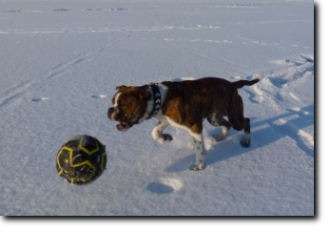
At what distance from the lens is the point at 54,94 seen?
4.99 meters

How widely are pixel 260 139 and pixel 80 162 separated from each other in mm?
2144

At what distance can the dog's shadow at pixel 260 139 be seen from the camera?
125 inches

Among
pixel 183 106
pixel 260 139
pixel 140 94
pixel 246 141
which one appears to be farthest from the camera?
pixel 260 139

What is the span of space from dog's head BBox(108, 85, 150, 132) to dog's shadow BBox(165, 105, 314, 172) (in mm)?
718

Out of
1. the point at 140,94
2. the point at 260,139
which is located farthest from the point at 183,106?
the point at 260,139

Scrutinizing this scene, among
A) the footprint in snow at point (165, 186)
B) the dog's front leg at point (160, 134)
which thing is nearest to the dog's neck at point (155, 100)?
the dog's front leg at point (160, 134)

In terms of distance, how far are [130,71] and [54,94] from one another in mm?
1857

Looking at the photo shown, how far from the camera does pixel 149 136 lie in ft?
12.0

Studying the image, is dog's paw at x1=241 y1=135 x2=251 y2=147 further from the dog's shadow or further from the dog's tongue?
the dog's tongue

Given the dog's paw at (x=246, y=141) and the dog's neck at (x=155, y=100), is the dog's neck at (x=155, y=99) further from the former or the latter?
the dog's paw at (x=246, y=141)

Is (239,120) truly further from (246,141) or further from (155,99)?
(155,99)

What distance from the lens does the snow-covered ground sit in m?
2.53

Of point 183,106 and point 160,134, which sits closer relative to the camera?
point 183,106

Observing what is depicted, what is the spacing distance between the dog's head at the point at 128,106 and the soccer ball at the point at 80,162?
1.03 ft
